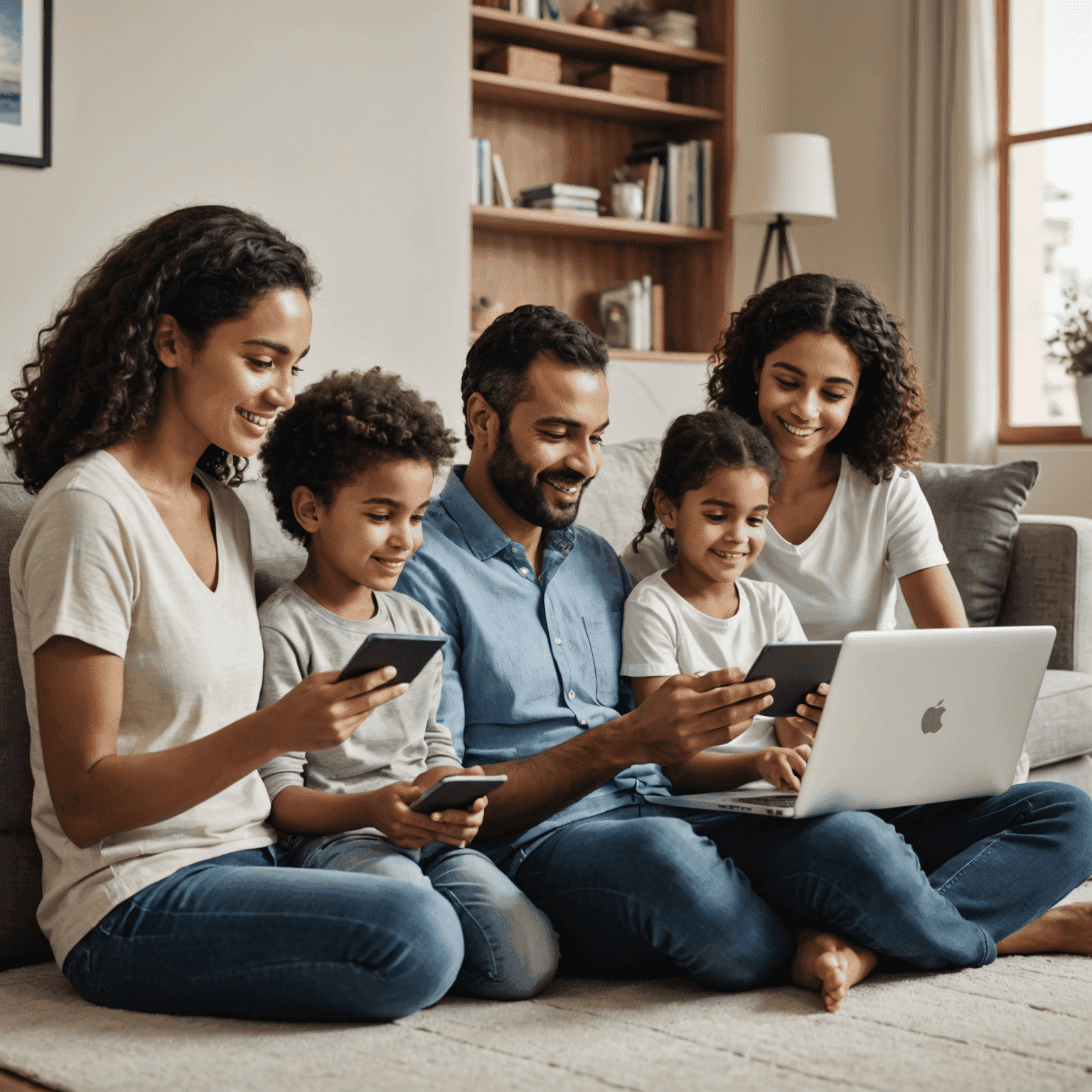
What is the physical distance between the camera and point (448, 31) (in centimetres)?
411

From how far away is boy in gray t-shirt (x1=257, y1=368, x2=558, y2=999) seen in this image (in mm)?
1567

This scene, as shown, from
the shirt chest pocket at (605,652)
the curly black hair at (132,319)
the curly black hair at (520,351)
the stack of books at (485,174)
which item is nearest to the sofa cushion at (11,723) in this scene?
the curly black hair at (132,319)

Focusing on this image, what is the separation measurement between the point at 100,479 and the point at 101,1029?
59 centimetres

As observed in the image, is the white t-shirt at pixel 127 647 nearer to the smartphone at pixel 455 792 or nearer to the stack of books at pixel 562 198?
the smartphone at pixel 455 792

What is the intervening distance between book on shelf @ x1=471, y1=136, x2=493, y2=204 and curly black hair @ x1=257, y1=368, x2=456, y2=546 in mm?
2729

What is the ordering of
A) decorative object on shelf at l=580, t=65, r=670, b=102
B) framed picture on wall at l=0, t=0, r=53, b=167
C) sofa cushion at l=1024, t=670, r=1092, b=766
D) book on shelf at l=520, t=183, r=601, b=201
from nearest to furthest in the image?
sofa cushion at l=1024, t=670, r=1092, b=766
framed picture on wall at l=0, t=0, r=53, b=167
book on shelf at l=520, t=183, r=601, b=201
decorative object on shelf at l=580, t=65, r=670, b=102

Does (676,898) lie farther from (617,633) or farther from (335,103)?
(335,103)

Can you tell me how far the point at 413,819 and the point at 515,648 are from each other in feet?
1.15

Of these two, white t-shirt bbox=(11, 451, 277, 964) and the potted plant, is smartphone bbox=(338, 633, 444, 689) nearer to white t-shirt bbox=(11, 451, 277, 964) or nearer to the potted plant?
white t-shirt bbox=(11, 451, 277, 964)

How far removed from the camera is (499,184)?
4.43 meters

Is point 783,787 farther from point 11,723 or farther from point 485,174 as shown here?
point 485,174

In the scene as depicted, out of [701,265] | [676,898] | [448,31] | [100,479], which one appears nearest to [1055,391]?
[701,265]

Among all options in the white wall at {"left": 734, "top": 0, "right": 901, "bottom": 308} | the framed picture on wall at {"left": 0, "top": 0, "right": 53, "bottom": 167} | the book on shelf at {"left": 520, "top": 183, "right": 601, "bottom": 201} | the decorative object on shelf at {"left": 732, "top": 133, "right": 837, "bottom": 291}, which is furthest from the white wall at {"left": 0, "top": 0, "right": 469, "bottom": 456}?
the white wall at {"left": 734, "top": 0, "right": 901, "bottom": 308}

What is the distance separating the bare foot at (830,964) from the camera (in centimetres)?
154
